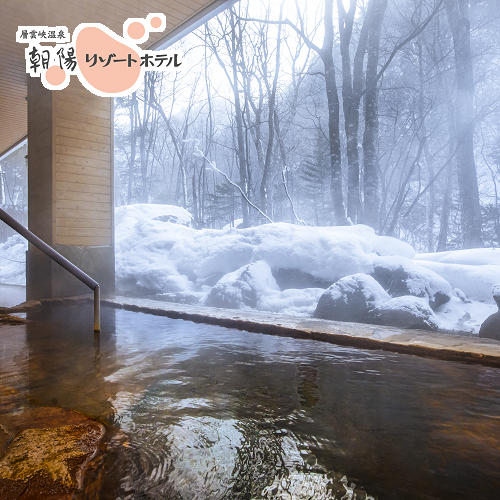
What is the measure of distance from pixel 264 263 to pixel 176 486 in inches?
171

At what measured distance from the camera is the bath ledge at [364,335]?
2.12 meters

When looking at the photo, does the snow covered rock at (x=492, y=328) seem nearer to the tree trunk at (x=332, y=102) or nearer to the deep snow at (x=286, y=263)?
the deep snow at (x=286, y=263)

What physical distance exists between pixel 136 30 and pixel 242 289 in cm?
362

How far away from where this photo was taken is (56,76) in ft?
17.0

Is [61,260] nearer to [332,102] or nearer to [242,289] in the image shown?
[242,289]

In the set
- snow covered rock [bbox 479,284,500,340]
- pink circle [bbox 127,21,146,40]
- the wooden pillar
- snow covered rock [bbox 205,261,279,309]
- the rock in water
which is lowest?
snow covered rock [bbox 479,284,500,340]

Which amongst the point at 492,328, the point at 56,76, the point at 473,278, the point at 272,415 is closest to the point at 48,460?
the point at 272,415

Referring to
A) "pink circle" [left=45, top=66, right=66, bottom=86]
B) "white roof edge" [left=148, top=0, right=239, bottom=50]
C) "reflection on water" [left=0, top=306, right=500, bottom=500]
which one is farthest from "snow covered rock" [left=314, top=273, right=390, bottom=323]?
"pink circle" [left=45, top=66, right=66, bottom=86]

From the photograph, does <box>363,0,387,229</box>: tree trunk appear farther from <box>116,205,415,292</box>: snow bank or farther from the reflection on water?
the reflection on water

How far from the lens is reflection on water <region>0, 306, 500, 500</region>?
0.99 m

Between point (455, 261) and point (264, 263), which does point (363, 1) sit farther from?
point (264, 263)

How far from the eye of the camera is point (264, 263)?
5.27m

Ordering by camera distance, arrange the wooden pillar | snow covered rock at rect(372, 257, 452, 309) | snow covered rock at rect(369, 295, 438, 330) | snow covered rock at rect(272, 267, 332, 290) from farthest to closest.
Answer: snow covered rock at rect(272, 267, 332, 290) → the wooden pillar → snow covered rock at rect(372, 257, 452, 309) → snow covered rock at rect(369, 295, 438, 330)

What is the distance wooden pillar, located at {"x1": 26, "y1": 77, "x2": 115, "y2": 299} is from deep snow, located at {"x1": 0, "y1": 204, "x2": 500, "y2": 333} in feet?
3.34
